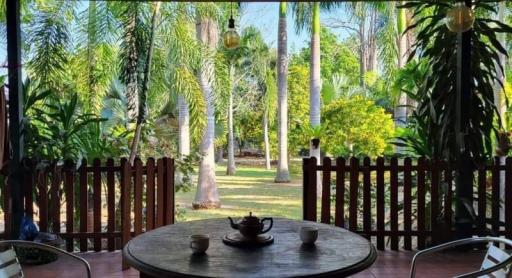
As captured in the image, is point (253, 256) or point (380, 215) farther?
point (380, 215)

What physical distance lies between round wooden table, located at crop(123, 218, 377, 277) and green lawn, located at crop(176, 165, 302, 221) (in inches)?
214

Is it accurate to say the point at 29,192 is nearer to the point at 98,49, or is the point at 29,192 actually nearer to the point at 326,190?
the point at 326,190

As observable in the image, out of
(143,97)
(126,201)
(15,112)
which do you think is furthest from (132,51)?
(126,201)

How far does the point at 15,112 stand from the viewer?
3967 millimetres

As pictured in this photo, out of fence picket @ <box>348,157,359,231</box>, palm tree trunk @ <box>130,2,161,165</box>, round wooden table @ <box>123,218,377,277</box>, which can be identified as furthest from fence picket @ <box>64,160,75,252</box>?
fence picket @ <box>348,157,359,231</box>

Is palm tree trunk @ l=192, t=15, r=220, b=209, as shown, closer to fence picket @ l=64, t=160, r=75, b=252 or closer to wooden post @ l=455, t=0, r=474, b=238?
fence picket @ l=64, t=160, r=75, b=252

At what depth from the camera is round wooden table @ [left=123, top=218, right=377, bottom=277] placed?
5.93ft

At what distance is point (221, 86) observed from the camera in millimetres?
8031

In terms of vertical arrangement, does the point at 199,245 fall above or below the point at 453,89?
below

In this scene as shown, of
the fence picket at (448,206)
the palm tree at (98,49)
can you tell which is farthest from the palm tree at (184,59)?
the fence picket at (448,206)

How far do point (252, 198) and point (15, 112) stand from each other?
26.4 feet

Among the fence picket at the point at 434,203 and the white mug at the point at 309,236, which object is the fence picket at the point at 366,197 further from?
the white mug at the point at 309,236

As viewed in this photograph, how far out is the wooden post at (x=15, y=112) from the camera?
→ 3887 mm

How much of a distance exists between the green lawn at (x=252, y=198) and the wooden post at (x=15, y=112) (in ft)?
12.4
